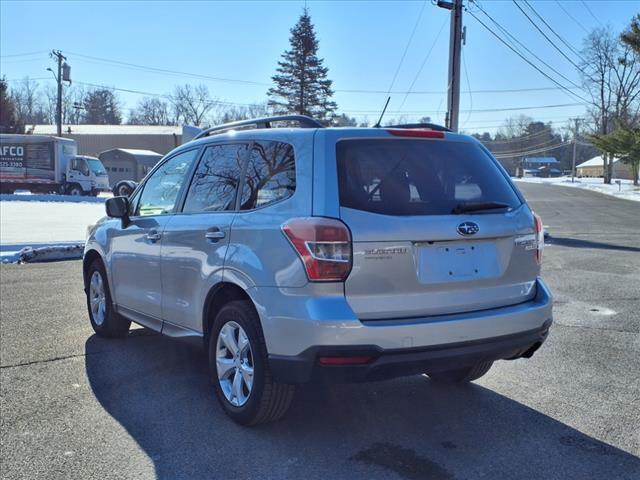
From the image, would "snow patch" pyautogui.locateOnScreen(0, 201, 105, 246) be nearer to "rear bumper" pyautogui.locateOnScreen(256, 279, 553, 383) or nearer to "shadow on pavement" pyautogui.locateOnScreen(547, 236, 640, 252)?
"rear bumper" pyautogui.locateOnScreen(256, 279, 553, 383)

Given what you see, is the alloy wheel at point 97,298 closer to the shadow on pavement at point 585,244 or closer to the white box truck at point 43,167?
the shadow on pavement at point 585,244

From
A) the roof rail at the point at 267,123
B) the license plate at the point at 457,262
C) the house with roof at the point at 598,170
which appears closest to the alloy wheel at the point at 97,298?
the roof rail at the point at 267,123

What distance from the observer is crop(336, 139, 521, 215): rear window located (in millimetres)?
3377

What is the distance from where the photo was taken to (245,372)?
3721mm

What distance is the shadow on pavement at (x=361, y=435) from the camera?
10.7ft

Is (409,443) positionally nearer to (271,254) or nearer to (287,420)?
(287,420)

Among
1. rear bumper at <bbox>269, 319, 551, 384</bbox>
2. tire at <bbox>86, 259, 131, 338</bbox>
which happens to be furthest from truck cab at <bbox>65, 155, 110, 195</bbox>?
rear bumper at <bbox>269, 319, 551, 384</bbox>

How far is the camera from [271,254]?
341 centimetres

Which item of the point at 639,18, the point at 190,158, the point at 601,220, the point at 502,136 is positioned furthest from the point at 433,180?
the point at 502,136

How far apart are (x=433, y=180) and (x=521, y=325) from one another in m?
1.02

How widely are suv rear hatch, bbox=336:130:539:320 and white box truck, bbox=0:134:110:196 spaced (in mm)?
34423

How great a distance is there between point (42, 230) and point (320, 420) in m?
13.8

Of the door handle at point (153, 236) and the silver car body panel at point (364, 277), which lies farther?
the door handle at point (153, 236)

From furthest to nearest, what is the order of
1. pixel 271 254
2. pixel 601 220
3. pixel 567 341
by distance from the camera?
pixel 601 220, pixel 567 341, pixel 271 254
